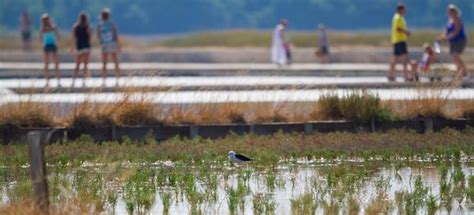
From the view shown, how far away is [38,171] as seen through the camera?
12172 millimetres

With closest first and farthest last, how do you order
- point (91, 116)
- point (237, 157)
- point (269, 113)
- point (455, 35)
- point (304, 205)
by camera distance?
point (304, 205)
point (237, 157)
point (91, 116)
point (269, 113)
point (455, 35)

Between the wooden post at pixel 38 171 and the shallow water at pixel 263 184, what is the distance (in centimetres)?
48

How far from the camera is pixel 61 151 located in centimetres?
1870

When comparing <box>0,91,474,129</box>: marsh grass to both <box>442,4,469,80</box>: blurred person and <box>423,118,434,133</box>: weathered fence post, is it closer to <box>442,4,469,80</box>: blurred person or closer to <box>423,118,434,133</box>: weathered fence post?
<box>423,118,434,133</box>: weathered fence post

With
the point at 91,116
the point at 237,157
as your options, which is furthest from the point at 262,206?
the point at 91,116

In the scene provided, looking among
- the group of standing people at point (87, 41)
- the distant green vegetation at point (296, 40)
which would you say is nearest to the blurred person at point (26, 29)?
the distant green vegetation at point (296, 40)

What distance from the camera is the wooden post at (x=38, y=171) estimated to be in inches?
477

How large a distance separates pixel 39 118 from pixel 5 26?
9113 cm

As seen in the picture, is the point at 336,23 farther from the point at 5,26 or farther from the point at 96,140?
the point at 96,140

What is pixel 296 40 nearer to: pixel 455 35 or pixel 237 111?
pixel 455 35

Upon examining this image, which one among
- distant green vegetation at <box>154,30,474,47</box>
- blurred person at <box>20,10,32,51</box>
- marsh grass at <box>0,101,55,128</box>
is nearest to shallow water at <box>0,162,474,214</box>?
marsh grass at <box>0,101,55,128</box>

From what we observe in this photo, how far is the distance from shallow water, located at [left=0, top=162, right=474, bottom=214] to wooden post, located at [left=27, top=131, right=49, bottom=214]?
48 cm

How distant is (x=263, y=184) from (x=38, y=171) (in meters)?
4.03

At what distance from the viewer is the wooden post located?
12125 millimetres
